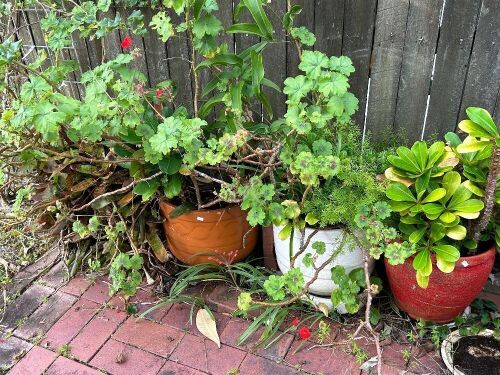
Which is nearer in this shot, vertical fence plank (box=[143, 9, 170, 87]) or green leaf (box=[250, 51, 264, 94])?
green leaf (box=[250, 51, 264, 94])

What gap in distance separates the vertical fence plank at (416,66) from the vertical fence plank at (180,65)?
4.00 feet

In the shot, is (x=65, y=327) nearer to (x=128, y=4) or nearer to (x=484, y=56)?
(x=128, y=4)

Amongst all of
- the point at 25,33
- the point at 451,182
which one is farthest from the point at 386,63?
the point at 25,33

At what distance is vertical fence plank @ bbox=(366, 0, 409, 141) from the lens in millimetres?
2316

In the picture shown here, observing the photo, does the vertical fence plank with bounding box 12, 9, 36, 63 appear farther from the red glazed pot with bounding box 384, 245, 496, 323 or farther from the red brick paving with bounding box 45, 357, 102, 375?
the red glazed pot with bounding box 384, 245, 496, 323

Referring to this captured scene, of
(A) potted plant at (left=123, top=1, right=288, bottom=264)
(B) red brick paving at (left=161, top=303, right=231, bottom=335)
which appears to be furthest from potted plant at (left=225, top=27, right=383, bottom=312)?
(B) red brick paving at (left=161, top=303, right=231, bottom=335)

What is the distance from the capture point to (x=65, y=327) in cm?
256

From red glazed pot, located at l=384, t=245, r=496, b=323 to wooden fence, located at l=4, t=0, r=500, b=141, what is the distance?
74 centimetres

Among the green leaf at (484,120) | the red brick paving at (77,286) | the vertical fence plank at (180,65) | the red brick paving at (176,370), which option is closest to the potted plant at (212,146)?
the vertical fence plank at (180,65)

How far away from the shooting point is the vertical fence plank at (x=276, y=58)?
2520mm

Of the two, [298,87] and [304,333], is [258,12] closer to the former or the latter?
[298,87]

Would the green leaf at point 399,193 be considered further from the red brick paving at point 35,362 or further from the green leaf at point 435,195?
the red brick paving at point 35,362

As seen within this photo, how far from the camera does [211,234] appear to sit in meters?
2.71

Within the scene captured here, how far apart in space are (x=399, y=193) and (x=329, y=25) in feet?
3.22
